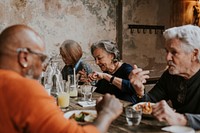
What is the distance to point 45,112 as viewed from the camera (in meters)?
0.96

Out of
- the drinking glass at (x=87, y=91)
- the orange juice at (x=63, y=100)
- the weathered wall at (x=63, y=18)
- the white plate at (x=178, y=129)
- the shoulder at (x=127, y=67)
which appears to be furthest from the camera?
the weathered wall at (x=63, y=18)

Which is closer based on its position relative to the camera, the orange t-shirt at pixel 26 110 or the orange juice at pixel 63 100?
the orange t-shirt at pixel 26 110

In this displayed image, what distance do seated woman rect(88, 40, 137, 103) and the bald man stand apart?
1541 millimetres

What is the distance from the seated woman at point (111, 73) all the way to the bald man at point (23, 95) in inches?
60.7

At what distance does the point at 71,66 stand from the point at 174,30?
1.91 meters

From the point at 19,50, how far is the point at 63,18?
13.3ft

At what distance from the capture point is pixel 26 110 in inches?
37.3

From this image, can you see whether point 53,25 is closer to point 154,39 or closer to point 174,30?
point 154,39

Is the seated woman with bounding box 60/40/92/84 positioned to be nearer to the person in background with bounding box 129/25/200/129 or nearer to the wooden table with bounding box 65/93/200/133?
the person in background with bounding box 129/25/200/129

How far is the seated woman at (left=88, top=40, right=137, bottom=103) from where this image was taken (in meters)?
2.64

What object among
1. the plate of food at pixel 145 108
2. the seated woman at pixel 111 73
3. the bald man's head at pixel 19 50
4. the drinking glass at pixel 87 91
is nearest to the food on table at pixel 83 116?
the plate of food at pixel 145 108

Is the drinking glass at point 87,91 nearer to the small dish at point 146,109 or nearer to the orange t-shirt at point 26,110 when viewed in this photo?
the small dish at point 146,109

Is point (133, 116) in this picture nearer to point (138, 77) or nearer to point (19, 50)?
point (138, 77)

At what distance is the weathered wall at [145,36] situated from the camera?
558 cm
